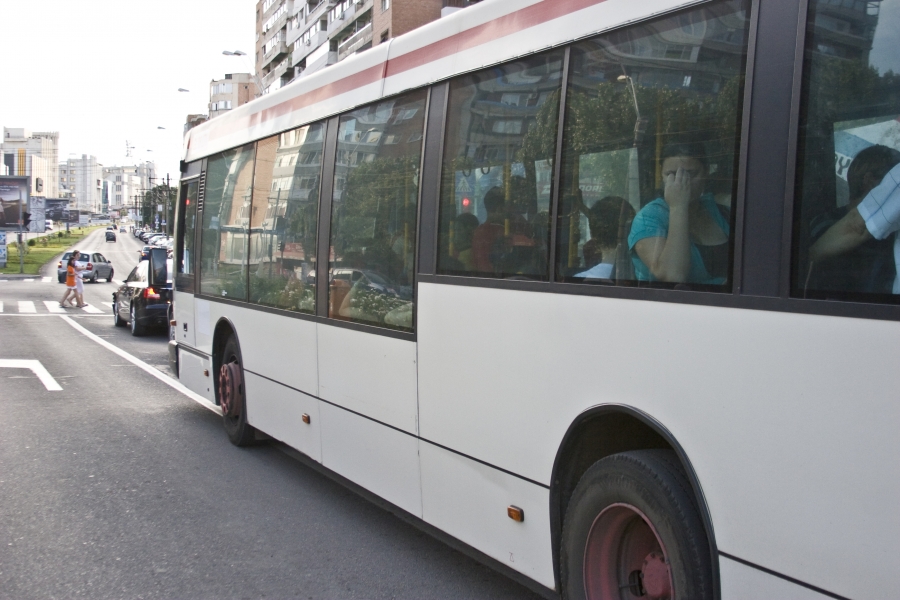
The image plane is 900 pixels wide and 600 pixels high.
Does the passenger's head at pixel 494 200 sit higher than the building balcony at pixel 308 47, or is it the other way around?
the building balcony at pixel 308 47

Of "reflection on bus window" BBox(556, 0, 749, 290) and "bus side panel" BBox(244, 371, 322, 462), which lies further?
"bus side panel" BBox(244, 371, 322, 462)

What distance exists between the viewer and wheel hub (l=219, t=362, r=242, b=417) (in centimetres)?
816

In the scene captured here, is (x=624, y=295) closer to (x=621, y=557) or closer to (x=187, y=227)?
(x=621, y=557)

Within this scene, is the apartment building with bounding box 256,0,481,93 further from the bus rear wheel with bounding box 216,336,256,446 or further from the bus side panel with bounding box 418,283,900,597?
the bus side panel with bounding box 418,283,900,597

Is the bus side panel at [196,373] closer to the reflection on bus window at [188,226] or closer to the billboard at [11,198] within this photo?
the reflection on bus window at [188,226]

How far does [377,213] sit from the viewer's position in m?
5.56

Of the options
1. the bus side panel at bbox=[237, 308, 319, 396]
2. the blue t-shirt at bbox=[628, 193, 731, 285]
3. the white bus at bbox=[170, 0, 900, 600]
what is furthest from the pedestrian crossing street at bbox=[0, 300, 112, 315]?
the blue t-shirt at bbox=[628, 193, 731, 285]

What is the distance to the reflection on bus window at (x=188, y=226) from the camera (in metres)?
9.61

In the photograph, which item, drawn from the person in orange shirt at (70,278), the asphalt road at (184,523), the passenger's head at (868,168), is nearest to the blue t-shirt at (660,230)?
the passenger's head at (868,168)

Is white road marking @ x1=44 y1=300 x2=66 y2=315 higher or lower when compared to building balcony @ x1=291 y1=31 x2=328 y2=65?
lower

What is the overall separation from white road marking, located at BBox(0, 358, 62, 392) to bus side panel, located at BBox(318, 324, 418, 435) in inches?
297

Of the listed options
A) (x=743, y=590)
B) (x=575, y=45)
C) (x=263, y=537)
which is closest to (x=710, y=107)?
(x=575, y=45)

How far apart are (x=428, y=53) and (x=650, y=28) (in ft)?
6.05

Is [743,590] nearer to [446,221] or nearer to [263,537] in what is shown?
[446,221]
